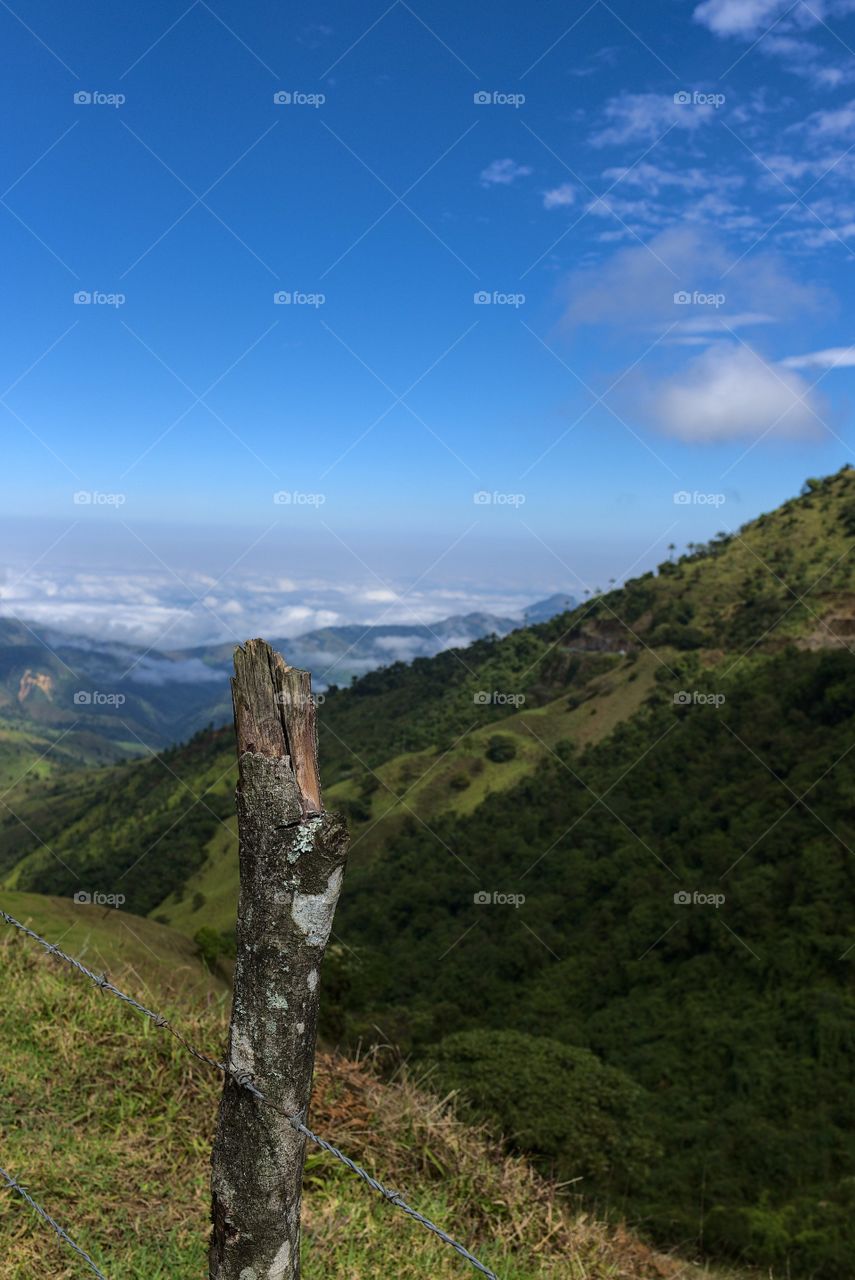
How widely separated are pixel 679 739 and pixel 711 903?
1176cm

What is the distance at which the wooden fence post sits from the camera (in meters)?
2.07

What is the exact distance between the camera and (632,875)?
115ft

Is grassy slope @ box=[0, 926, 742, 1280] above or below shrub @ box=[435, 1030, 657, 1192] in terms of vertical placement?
above

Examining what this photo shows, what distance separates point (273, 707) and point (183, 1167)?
3462 mm

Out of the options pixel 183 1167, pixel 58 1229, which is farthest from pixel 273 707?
pixel 183 1167

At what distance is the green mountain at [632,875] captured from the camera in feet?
51.1

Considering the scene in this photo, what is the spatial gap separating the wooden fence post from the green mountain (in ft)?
15.2

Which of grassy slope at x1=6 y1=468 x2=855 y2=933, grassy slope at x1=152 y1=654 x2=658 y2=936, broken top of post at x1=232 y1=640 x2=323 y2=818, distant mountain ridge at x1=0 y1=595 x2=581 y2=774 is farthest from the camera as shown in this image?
distant mountain ridge at x1=0 y1=595 x2=581 y2=774

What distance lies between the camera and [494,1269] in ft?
13.8

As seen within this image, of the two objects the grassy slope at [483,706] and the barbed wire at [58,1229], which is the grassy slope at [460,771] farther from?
the barbed wire at [58,1229]

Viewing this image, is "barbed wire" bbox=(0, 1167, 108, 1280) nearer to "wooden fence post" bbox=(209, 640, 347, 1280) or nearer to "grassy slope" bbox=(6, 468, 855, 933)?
"wooden fence post" bbox=(209, 640, 347, 1280)

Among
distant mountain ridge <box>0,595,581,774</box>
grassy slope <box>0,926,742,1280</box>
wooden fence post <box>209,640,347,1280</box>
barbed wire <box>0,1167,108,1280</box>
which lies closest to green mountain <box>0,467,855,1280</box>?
grassy slope <box>0,926,742,1280</box>

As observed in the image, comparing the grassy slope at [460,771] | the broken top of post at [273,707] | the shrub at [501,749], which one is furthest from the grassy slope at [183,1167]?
the shrub at [501,749]

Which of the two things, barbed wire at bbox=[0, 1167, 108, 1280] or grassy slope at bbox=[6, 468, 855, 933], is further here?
grassy slope at bbox=[6, 468, 855, 933]
